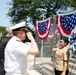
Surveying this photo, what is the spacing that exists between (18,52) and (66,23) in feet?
15.1

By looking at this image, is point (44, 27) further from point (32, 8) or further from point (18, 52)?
point (32, 8)

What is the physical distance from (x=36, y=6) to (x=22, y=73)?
39998 mm

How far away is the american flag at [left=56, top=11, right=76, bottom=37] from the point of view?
7457mm

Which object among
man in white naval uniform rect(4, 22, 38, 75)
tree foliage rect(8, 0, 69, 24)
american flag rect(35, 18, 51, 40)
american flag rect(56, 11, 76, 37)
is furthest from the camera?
tree foliage rect(8, 0, 69, 24)

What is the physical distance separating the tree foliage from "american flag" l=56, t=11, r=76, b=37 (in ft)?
112

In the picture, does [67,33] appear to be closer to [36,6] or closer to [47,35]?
[47,35]

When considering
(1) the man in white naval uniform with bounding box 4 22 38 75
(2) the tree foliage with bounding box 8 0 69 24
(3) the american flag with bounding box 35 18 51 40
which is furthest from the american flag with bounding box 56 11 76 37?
(2) the tree foliage with bounding box 8 0 69 24

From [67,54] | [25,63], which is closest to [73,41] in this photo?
[67,54]

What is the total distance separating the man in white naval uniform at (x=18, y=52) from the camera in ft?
11.6

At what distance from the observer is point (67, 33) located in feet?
25.7

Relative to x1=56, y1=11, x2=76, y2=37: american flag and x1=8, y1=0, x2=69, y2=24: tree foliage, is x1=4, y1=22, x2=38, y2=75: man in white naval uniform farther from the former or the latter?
x1=8, y1=0, x2=69, y2=24: tree foliage

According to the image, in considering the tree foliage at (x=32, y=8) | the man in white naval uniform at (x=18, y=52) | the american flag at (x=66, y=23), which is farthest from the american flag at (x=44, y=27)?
the tree foliage at (x=32, y=8)

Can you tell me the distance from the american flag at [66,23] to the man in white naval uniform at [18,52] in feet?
12.6

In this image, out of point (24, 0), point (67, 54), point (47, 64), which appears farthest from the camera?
point (24, 0)
